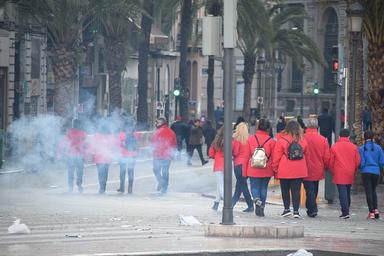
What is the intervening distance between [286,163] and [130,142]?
8294mm

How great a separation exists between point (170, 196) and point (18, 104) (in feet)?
87.6

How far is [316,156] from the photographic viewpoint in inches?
799

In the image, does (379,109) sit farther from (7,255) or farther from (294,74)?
(294,74)

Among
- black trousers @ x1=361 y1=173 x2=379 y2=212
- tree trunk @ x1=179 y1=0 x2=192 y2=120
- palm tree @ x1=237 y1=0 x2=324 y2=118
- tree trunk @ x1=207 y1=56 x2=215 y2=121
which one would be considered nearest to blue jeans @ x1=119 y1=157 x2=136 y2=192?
black trousers @ x1=361 y1=173 x2=379 y2=212

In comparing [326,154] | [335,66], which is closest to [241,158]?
[326,154]

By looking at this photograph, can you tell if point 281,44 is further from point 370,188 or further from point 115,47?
point 370,188

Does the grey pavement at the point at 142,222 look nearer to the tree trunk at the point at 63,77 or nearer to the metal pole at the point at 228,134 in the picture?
the metal pole at the point at 228,134

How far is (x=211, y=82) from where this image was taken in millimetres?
61688

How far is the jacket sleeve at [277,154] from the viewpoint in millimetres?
19719

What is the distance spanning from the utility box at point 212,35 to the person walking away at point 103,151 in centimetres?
1025

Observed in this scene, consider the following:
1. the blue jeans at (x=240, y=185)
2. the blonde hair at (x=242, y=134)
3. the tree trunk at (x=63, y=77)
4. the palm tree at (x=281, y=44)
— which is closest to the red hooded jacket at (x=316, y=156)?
the blonde hair at (x=242, y=134)

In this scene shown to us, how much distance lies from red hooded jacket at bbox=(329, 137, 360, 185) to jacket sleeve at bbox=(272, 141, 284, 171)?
3.80 ft

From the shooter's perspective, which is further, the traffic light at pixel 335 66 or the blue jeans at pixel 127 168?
the traffic light at pixel 335 66

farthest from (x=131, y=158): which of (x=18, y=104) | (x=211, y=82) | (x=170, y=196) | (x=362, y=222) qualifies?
(x=211, y=82)
